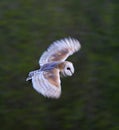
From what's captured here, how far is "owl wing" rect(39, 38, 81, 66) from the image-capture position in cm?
512

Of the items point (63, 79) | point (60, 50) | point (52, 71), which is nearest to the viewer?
point (52, 71)

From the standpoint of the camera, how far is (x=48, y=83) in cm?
465

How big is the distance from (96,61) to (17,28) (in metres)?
0.61

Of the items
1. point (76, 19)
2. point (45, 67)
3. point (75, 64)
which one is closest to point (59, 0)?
point (76, 19)

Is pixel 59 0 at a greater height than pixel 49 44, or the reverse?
pixel 59 0

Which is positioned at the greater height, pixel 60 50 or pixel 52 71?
pixel 60 50

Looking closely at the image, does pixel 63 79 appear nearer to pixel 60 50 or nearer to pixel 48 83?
pixel 60 50

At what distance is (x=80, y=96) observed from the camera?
5.90 metres

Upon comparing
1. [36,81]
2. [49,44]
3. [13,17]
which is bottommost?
[36,81]

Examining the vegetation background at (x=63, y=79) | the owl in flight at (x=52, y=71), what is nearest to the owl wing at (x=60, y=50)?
the owl in flight at (x=52, y=71)

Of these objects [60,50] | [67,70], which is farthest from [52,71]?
[60,50]

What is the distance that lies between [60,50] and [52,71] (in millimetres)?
465

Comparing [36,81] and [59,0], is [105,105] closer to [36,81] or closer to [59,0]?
[59,0]

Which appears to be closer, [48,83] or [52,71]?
A: [48,83]
